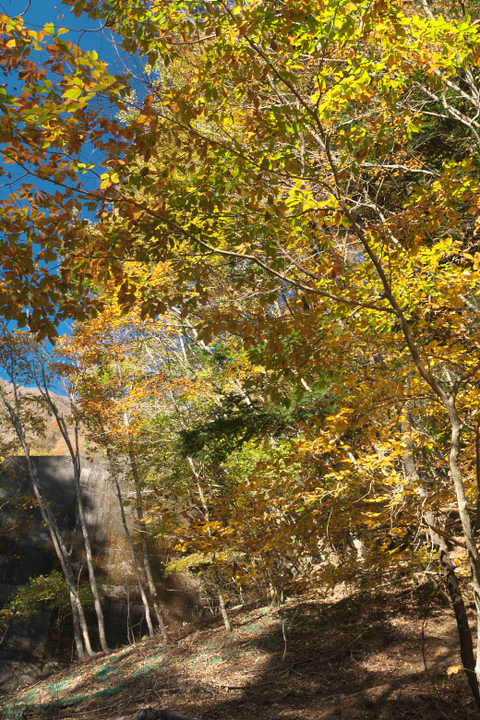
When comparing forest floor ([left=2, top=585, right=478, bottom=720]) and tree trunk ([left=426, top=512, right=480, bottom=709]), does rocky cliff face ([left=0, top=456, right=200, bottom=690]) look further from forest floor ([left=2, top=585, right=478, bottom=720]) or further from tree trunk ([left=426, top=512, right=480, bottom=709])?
tree trunk ([left=426, top=512, right=480, bottom=709])

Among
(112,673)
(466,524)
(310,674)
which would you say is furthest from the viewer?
(112,673)

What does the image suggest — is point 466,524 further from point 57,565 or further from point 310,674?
point 57,565

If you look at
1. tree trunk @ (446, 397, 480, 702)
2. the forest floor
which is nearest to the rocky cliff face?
the forest floor

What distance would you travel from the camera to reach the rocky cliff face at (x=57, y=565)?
43.7 feet

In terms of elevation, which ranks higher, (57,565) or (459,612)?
(57,565)

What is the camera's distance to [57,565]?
50.3ft

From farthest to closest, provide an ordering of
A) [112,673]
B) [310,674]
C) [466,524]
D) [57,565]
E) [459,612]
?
1. [57,565]
2. [112,673]
3. [310,674]
4. [459,612]
5. [466,524]

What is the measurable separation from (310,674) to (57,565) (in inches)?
470

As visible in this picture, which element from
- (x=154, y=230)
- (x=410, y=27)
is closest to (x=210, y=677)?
(x=154, y=230)

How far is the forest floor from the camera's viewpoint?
493 cm

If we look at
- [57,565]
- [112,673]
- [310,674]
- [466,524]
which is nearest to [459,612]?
[466,524]

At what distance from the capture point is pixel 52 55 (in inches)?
102

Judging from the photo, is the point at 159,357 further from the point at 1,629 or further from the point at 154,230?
the point at 154,230

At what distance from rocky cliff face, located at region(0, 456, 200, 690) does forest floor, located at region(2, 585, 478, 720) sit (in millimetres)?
4560
